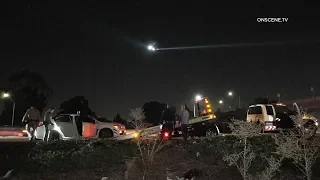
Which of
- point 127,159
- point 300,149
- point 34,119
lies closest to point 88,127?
point 34,119

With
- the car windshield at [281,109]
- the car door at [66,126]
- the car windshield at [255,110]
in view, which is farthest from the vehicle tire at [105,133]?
the car windshield at [281,109]

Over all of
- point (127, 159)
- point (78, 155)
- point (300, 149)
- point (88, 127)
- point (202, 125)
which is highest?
point (202, 125)

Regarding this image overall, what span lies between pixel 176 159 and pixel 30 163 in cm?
419

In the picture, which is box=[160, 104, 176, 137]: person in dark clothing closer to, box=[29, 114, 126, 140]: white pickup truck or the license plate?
box=[29, 114, 126, 140]: white pickup truck

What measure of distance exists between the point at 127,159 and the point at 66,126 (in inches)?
309

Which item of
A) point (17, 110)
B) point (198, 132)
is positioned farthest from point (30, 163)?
point (17, 110)

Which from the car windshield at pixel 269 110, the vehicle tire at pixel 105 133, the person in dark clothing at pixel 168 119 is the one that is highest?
the car windshield at pixel 269 110

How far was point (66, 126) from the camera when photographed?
18109 mm

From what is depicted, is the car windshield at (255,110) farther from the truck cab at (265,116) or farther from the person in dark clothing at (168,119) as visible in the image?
the person in dark clothing at (168,119)

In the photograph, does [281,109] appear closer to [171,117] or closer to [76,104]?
[171,117]

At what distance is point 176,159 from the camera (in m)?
11.3

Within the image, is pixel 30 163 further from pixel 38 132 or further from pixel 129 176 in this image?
pixel 38 132

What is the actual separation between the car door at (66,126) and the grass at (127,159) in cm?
496

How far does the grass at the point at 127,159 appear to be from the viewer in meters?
10.0
